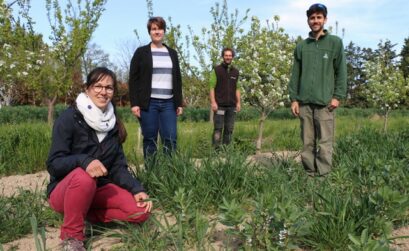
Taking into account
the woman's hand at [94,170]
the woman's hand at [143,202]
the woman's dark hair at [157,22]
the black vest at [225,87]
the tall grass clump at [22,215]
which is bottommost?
the tall grass clump at [22,215]

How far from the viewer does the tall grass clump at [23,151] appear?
16.5ft

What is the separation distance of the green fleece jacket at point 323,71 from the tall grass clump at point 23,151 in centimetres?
313

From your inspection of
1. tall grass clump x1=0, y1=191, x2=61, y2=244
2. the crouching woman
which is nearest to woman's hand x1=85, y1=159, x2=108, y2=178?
the crouching woman

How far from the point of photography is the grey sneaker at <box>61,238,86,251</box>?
92.2 inches

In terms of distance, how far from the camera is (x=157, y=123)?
4.27m

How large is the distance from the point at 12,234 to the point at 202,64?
493 inches

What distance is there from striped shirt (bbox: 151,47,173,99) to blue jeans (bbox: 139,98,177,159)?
69 millimetres

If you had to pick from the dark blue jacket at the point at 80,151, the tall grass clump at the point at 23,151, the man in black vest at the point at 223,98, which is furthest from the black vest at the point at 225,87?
the dark blue jacket at the point at 80,151

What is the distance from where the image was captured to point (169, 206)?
3.07 metres

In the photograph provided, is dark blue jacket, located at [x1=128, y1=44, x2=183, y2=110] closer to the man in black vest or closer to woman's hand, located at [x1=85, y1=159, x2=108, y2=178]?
woman's hand, located at [x1=85, y1=159, x2=108, y2=178]

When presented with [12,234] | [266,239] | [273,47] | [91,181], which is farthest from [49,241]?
[273,47]

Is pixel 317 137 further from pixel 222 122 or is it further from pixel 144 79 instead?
pixel 222 122

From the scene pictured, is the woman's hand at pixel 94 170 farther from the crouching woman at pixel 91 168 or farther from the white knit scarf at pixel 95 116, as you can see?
the white knit scarf at pixel 95 116

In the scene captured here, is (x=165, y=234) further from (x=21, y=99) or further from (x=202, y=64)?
(x=21, y=99)
